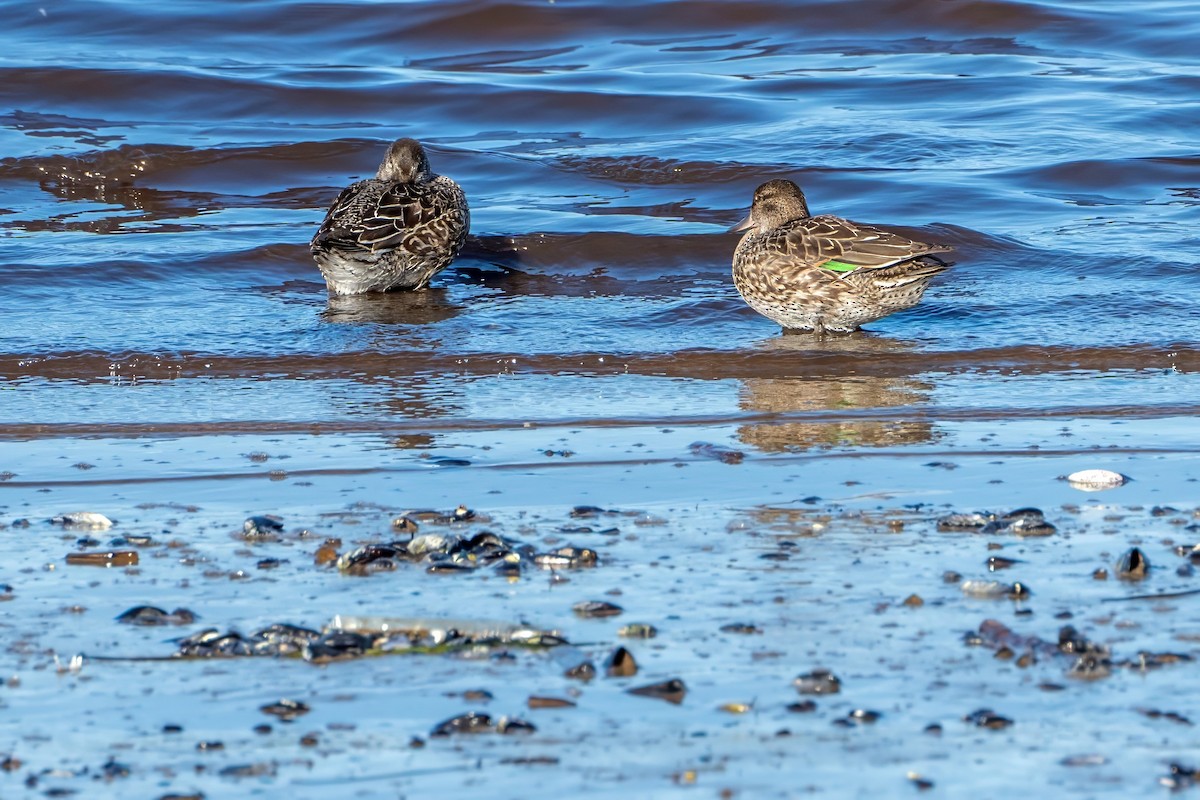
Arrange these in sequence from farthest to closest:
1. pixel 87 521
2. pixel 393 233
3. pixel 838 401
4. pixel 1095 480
Answer: pixel 393 233
pixel 838 401
pixel 1095 480
pixel 87 521

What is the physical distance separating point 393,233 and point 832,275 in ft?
9.54

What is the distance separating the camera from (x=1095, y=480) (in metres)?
5.90

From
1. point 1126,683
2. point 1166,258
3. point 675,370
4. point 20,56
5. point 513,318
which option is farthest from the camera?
point 20,56

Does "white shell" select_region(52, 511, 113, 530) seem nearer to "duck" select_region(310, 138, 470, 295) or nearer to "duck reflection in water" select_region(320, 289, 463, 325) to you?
"duck reflection in water" select_region(320, 289, 463, 325)

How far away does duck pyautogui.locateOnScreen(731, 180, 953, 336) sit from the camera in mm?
9164

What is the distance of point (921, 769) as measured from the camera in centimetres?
359

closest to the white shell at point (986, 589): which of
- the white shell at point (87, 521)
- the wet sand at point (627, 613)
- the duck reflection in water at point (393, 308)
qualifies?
the wet sand at point (627, 613)

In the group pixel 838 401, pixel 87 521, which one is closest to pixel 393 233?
pixel 838 401

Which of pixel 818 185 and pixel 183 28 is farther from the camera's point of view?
pixel 183 28

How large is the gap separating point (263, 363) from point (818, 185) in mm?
5845

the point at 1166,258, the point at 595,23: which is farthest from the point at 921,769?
the point at 595,23

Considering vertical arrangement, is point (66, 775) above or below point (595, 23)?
below

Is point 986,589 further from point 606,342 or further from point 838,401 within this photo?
point 606,342

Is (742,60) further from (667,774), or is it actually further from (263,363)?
(667,774)
